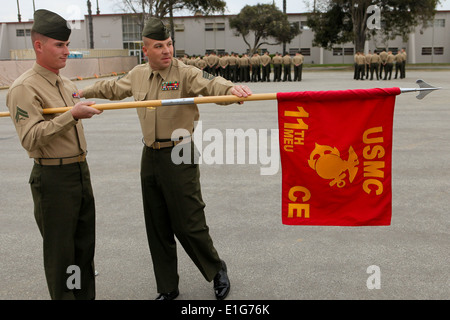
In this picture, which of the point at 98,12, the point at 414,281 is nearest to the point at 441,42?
the point at 98,12

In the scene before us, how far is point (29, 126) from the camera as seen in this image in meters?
2.89

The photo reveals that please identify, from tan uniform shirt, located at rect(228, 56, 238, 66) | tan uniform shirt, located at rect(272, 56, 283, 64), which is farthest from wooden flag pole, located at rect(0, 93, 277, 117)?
tan uniform shirt, located at rect(228, 56, 238, 66)

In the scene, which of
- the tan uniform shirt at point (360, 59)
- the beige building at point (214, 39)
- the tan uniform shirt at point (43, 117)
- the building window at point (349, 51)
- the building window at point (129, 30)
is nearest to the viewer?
the tan uniform shirt at point (43, 117)

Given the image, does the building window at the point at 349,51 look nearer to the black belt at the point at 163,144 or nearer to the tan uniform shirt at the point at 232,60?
the tan uniform shirt at the point at 232,60

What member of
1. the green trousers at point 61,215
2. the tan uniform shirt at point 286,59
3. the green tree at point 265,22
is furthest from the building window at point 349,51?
the green trousers at point 61,215

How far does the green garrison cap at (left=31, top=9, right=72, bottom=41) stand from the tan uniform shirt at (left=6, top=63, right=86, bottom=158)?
0.74 feet

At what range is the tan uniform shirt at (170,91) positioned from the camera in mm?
3336

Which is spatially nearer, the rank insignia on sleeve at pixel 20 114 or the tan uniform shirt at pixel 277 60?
the rank insignia on sleeve at pixel 20 114

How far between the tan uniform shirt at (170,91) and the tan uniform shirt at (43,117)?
0.48 metres

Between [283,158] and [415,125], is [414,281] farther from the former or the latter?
[415,125]

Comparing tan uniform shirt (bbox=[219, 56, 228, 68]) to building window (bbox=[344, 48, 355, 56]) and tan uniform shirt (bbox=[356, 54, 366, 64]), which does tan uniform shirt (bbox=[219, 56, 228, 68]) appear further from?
building window (bbox=[344, 48, 355, 56])

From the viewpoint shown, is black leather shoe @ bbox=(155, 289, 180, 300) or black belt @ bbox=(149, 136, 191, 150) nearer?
black belt @ bbox=(149, 136, 191, 150)

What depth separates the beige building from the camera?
2261 inches

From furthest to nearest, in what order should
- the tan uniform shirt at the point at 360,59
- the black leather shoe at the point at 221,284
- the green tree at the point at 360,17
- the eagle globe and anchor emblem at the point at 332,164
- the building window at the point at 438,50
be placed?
1. the building window at the point at 438,50
2. the green tree at the point at 360,17
3. the tan uniform shirt at the point at 360,59
4. the black leather shoe at the point at 221,284
5. the eagle globe and anchor emblem at the point at 332,164
